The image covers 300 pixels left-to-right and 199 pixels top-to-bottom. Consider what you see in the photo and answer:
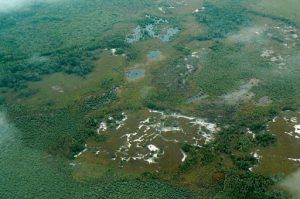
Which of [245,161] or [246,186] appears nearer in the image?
[246,186]

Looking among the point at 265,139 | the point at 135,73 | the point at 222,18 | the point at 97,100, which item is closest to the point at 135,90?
the point at 135,73

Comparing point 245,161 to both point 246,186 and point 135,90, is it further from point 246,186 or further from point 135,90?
point 135,90

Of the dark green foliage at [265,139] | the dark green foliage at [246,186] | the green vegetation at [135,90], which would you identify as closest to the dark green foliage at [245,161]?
the green vegetation at [135,90]

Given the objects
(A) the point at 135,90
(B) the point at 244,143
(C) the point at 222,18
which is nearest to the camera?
(B) the point at 244,143

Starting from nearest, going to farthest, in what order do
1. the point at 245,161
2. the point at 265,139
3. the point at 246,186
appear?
the point at 246,186 → the point at 245,161 → the point at 265,139

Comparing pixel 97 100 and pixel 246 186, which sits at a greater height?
pixel 246 186

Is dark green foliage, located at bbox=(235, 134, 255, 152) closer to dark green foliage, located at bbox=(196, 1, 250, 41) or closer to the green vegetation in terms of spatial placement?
the green vegetation

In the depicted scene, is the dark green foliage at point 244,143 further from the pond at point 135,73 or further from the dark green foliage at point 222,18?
the dark green foliage at point 222,18

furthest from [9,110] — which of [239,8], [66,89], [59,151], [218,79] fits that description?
[239,8]
